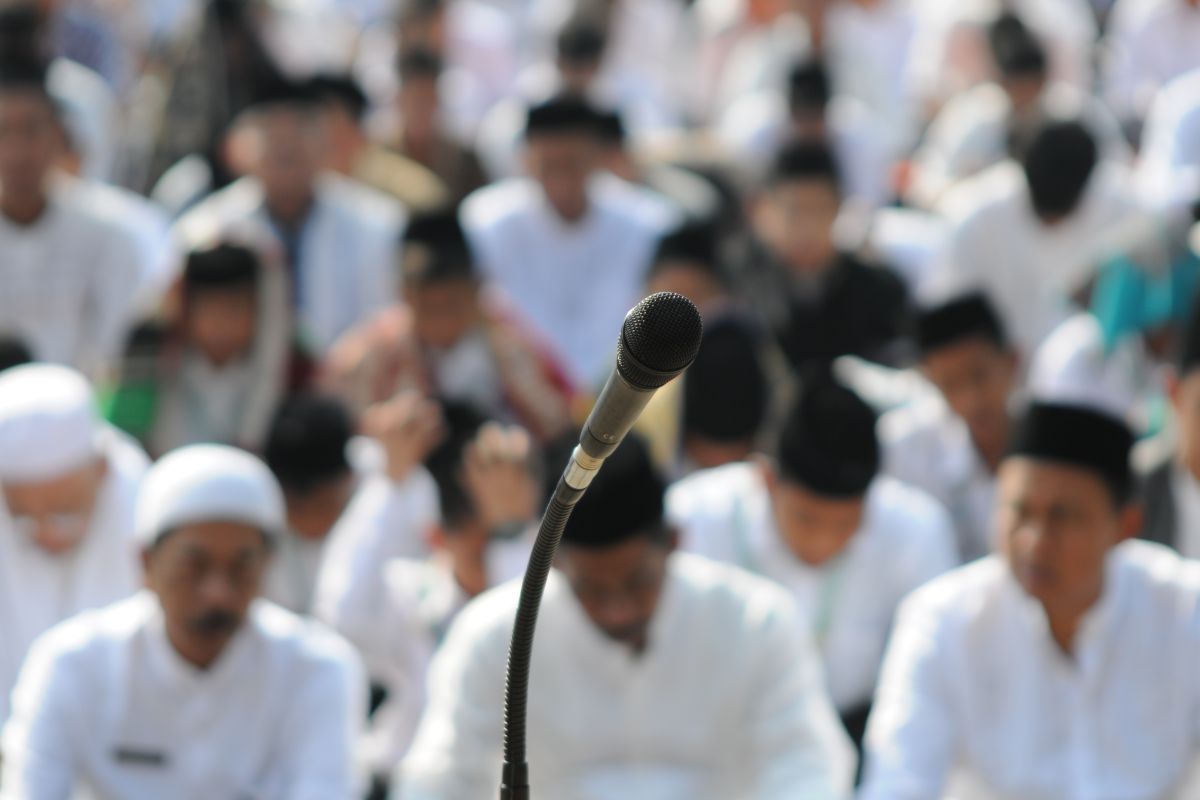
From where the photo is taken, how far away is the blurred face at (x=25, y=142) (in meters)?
7.30

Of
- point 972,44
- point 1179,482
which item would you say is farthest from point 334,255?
point 972,44

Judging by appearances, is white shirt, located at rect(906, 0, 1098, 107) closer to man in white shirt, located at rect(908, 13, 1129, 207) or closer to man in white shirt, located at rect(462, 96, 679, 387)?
man in white shirt, located at rect(908, 13, 1129, 207)

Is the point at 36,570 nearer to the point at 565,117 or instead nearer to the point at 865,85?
the point at 565,117

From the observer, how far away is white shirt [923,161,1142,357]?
7.65 metres

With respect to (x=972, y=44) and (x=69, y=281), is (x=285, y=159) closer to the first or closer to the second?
(x=69, y=281)

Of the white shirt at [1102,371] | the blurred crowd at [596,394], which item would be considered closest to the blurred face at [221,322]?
the blurred crowd at [596,394]


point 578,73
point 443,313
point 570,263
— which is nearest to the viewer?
point 443,313

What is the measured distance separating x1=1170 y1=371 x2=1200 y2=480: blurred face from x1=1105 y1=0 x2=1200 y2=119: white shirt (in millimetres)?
4980

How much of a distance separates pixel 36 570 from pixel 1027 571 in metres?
2.55

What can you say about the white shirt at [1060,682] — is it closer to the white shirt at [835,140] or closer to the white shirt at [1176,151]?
the white shirt at [1176,151]

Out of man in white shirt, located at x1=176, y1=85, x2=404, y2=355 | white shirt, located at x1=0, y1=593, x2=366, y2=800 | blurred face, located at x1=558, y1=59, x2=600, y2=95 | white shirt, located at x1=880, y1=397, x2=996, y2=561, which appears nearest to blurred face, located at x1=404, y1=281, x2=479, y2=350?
man in white shirt, located at x1=176, y1=85, x2=404, y2=355

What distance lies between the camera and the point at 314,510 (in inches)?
235

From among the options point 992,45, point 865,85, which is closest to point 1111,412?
point 992,45

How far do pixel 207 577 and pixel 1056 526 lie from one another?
5.97ft
